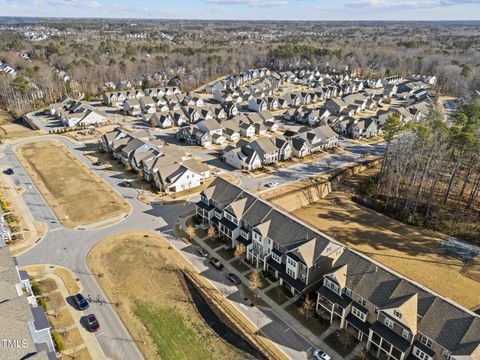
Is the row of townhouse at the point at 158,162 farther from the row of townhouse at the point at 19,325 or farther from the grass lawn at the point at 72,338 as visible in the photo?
the grass lawn at the point at 72,338

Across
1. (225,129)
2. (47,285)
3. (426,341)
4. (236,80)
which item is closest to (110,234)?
(47,285)

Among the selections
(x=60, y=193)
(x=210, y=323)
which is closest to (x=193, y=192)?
(x=60, y=193)

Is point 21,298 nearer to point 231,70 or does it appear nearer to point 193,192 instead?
point 193,192

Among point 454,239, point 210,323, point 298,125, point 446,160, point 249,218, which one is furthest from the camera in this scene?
point 298,125

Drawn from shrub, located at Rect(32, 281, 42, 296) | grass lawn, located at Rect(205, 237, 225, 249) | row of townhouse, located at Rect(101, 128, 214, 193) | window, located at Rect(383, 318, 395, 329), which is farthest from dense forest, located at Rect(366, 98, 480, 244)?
shrub, located at Rect(32, 281, 42, 296)

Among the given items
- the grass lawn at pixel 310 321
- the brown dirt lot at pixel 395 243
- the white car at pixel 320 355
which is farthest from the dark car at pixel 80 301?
the brown dirt lot at pixel 395 243

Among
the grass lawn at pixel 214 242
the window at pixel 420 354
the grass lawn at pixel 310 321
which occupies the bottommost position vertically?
the grass lawn at pixel 310 321
